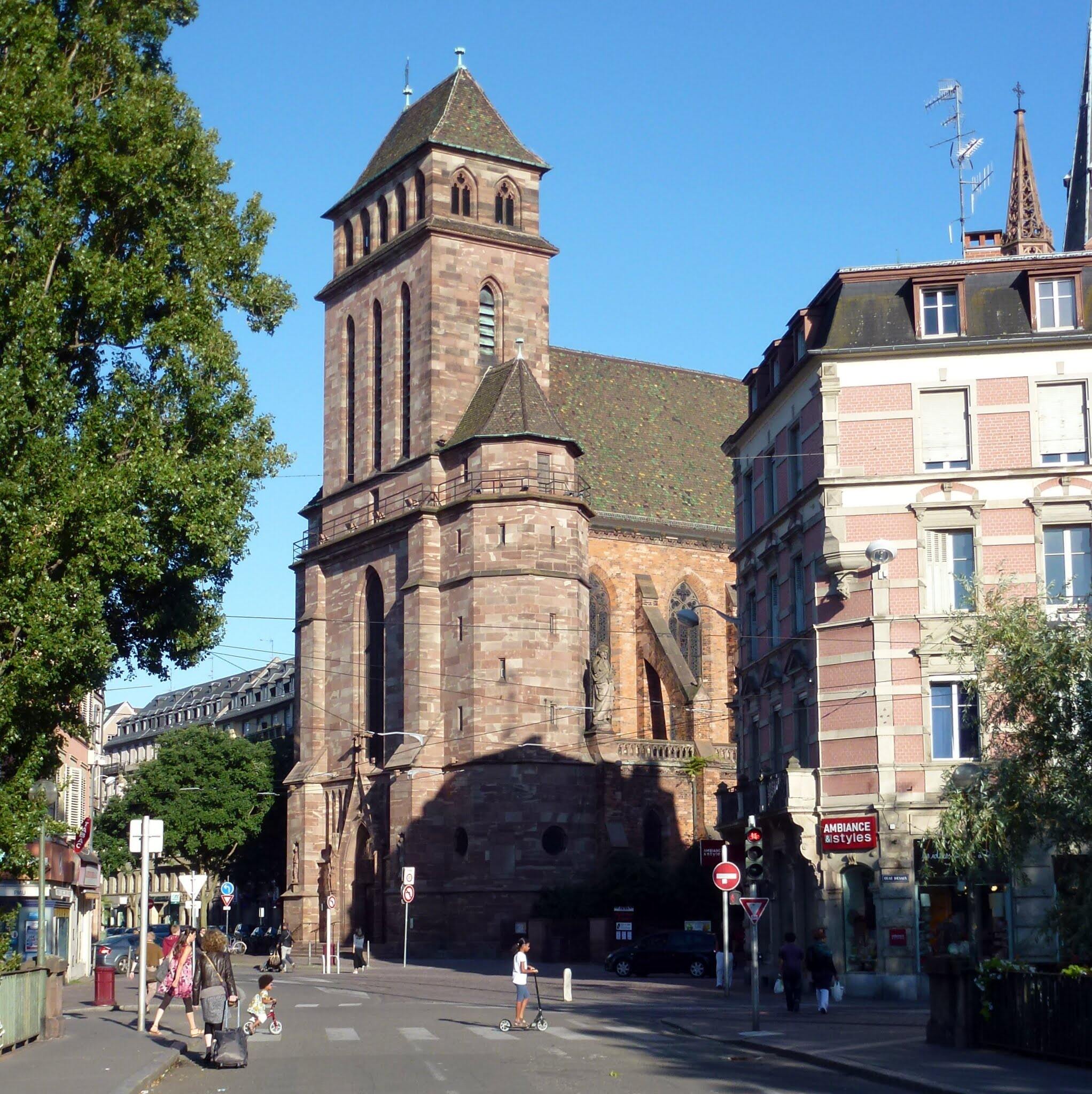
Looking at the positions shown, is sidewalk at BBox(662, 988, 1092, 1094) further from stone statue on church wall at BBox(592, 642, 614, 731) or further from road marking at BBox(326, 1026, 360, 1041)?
stone statue on church wall at BBox(592, 642, 614, 731)

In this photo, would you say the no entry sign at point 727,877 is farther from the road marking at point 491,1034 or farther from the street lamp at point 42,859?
the street lamp at point 42,859

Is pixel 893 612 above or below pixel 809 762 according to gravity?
above

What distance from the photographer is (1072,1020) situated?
19.2m

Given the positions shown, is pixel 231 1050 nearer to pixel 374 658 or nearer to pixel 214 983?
pixel 214 983

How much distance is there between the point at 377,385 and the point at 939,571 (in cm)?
3619

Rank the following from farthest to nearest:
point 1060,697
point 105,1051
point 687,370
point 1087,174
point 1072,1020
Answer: point 687,370, point 1087,174, point 1060,697, point 105,1051, point 1072,1020

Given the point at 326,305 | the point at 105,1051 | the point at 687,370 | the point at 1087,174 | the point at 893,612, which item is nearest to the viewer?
the point at 105,1051

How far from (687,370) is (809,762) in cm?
4743

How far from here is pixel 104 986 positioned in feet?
107

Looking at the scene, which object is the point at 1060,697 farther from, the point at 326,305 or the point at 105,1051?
the point at 326,305

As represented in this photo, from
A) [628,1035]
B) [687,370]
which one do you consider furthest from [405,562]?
[628,1035]

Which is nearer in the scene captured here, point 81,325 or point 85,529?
point 85,529

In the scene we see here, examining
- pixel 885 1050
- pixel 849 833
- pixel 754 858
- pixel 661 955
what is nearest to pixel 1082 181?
pixel 661 955

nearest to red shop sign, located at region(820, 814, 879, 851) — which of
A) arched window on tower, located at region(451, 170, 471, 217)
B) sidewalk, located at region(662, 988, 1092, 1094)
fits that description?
sidewalk, located at region(662, 988, 1092, 1094)
